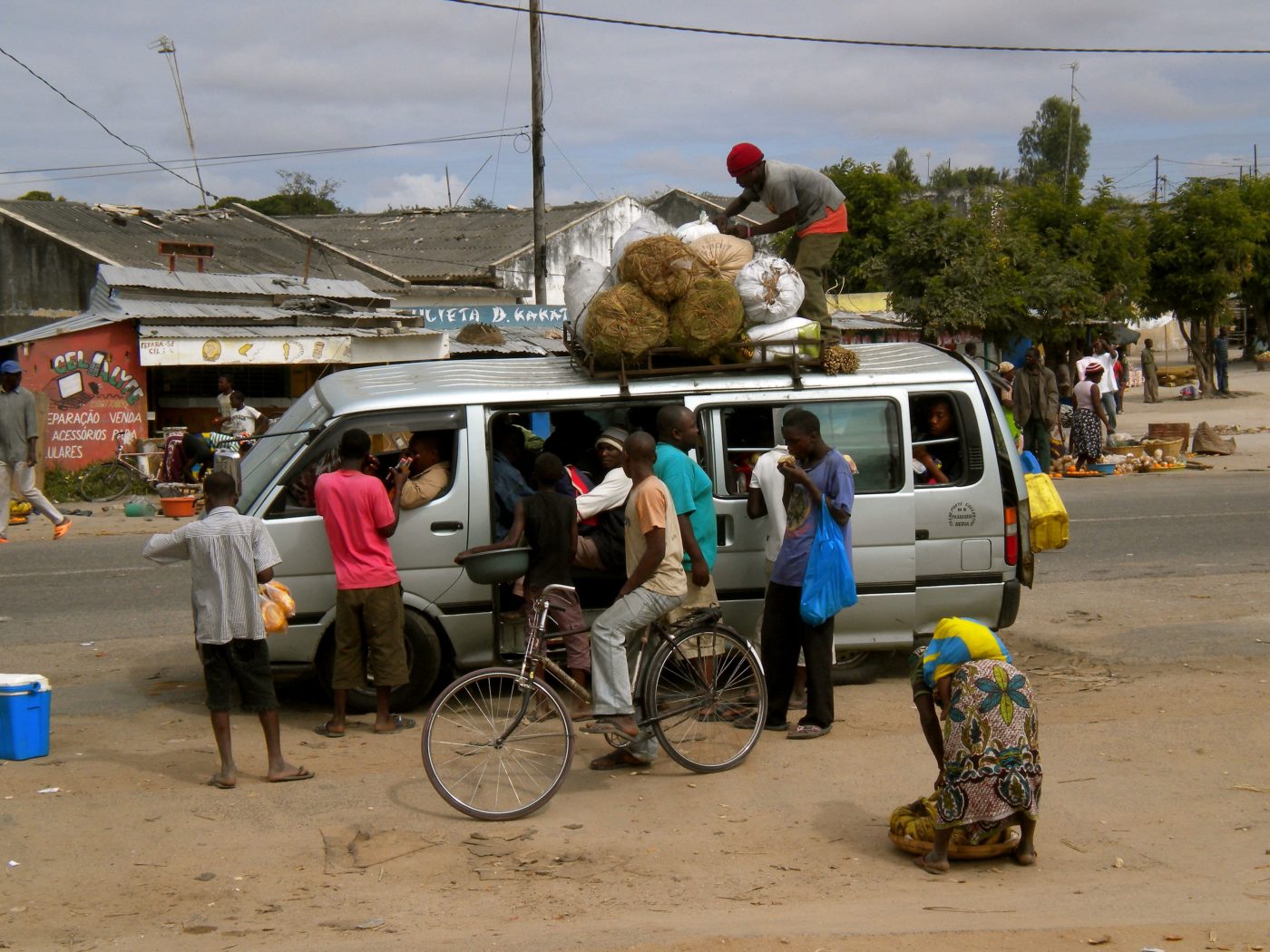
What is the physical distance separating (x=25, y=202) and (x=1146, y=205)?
1080 inches

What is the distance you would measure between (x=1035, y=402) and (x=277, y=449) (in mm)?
12545

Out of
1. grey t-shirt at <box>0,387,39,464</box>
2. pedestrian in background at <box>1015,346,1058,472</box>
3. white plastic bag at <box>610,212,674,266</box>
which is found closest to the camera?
white plastic bag at <box>610,212,674,266</box>

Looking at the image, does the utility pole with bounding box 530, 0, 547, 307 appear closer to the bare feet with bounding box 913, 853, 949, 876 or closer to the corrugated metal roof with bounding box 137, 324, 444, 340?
the corrugated metal roof with bounding box 137, 324, 444, 340

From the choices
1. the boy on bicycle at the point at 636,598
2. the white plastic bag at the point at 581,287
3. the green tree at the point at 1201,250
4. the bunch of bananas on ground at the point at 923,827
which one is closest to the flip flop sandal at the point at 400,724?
the boy on bicycle at the point at 636,598

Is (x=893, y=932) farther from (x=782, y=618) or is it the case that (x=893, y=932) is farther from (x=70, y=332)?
(x=70, y=332)

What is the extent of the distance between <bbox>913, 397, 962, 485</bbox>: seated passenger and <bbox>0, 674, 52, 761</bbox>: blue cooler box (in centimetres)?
505

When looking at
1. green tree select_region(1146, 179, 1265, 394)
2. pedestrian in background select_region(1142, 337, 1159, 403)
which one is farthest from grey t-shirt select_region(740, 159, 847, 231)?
pedestrian in background select_region(1142, 337, 1159, 403)

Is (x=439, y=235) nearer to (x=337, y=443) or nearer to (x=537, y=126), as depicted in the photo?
(x=537, y=126)

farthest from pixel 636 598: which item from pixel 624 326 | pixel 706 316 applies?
pixel 706 316

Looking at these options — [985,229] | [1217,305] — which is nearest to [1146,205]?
[1217,305]

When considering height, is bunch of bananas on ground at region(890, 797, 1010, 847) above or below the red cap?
below

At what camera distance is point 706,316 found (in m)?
7.57

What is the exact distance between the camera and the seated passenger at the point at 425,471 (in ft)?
24.0

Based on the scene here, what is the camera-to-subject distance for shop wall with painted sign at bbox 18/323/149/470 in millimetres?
19891
